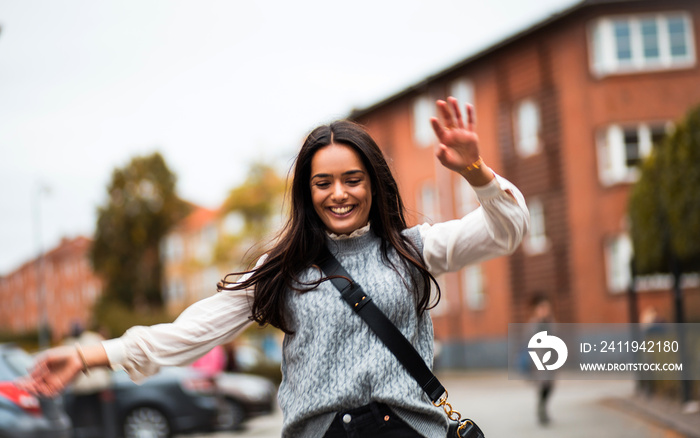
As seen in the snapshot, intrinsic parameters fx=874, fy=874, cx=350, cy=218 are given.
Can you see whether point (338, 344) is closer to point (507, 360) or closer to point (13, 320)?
point (507, 360)

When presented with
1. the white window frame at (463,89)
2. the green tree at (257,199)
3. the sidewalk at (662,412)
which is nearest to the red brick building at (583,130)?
the white window frame at (463,89)

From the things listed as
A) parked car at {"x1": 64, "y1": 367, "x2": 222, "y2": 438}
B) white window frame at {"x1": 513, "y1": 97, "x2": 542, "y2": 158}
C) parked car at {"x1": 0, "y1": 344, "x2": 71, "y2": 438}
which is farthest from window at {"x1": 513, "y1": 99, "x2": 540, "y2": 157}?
parked car at {"x1": 0, "y1": 344, "x2": 71, "y2": 438}

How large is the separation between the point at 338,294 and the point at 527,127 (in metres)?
28.8

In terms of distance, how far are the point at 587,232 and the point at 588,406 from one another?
41.5 ft

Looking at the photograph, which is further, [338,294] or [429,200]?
[429,200]

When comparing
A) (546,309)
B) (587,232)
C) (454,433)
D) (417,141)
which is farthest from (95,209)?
(454,433)

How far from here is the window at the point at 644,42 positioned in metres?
27.3

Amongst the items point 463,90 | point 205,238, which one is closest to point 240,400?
point 463,90

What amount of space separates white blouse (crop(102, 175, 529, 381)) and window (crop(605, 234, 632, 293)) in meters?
25.3

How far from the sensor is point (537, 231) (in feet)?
98.5

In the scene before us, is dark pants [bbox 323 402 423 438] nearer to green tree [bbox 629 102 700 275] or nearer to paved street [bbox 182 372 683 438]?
paved street [bbox 182 372 683 438]

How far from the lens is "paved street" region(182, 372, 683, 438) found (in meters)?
11.9

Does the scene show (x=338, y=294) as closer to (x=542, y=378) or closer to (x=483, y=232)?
(x=483, y=232)

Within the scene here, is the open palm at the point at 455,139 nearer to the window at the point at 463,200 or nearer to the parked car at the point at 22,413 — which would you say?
the parked car at the point at 22,413
